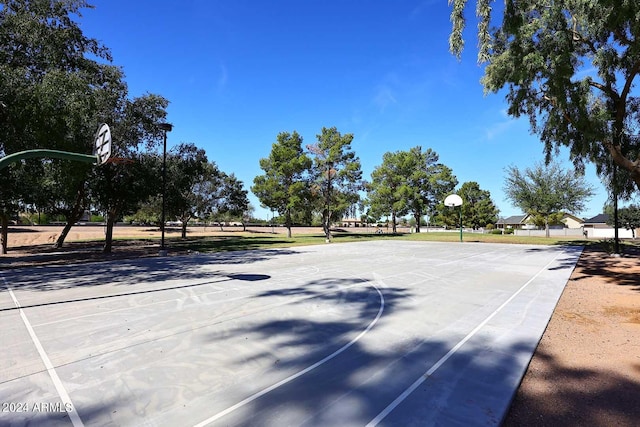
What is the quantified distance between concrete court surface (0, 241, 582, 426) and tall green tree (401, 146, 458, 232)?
38382 mm

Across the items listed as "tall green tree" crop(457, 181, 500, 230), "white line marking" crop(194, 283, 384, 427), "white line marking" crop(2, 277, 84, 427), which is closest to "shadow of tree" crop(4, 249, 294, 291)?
"white line marking" crop(2, 277, 84, 427)

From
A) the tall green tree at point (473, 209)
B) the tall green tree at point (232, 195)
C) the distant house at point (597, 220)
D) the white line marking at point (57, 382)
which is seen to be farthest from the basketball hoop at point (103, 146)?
the distant house at point (597, 220)

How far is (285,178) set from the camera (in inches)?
1439

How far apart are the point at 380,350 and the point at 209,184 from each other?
38984 millimetres

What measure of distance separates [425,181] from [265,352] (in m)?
47.8

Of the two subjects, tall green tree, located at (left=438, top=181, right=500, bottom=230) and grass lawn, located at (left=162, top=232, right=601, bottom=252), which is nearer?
grass lawn, located at (left=162, top=232, right=601, bottom=252)

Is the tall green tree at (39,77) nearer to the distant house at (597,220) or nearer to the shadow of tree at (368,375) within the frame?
the shadow of tree at (368,375)

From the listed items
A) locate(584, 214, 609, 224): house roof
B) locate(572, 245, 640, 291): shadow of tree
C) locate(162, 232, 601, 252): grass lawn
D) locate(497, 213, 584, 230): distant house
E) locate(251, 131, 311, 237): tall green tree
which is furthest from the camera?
locate(584, 214, 609, 224): house roof

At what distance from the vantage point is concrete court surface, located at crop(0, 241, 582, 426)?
10.8 feet

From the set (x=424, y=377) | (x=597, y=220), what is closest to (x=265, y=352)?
(x=424, y=377)

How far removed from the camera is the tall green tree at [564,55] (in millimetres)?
9555

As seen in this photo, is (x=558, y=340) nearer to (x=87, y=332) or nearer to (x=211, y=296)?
(x=211, y=296)

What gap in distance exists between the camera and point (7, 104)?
10.3 meters

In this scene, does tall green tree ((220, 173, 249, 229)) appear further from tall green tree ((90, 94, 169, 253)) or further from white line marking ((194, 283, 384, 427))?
white line marking ((194, 283, 384, 427))
